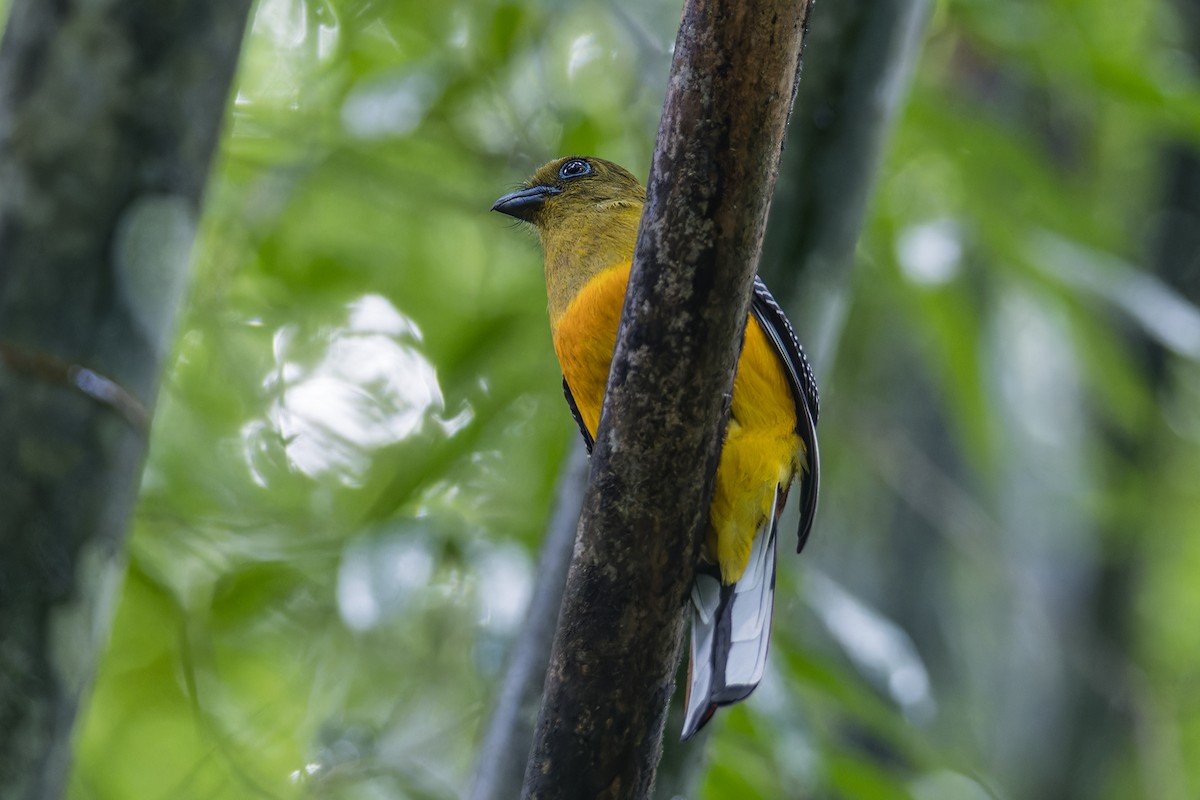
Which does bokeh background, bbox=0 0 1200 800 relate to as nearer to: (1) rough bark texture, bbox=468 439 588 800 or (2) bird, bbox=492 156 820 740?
(2) bird, bbox=492 156 820 740

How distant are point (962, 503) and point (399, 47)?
8.70ft

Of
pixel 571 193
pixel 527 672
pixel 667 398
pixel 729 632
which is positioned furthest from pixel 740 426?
pixel 667 398

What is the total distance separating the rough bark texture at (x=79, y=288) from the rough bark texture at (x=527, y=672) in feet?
2.70

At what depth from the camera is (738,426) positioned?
8.57 feet

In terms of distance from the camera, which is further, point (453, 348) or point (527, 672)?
point (453, 348)

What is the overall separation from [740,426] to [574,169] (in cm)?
87

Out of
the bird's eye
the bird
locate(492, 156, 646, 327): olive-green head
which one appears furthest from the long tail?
the bird's eye

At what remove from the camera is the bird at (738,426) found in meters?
2.50

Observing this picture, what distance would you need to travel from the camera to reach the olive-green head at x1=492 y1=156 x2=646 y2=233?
3.05m

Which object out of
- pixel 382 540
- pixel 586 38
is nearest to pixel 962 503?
pixel 586 38

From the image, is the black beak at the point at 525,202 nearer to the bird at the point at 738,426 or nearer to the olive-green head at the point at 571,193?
the olive-green head at the point at 571,193

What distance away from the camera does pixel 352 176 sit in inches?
143

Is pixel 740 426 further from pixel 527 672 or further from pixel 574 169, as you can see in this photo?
pixel 574 169

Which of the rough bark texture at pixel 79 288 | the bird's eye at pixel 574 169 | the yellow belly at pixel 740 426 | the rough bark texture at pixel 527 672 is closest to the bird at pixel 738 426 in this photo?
the yellow belly at pixel 740 426
